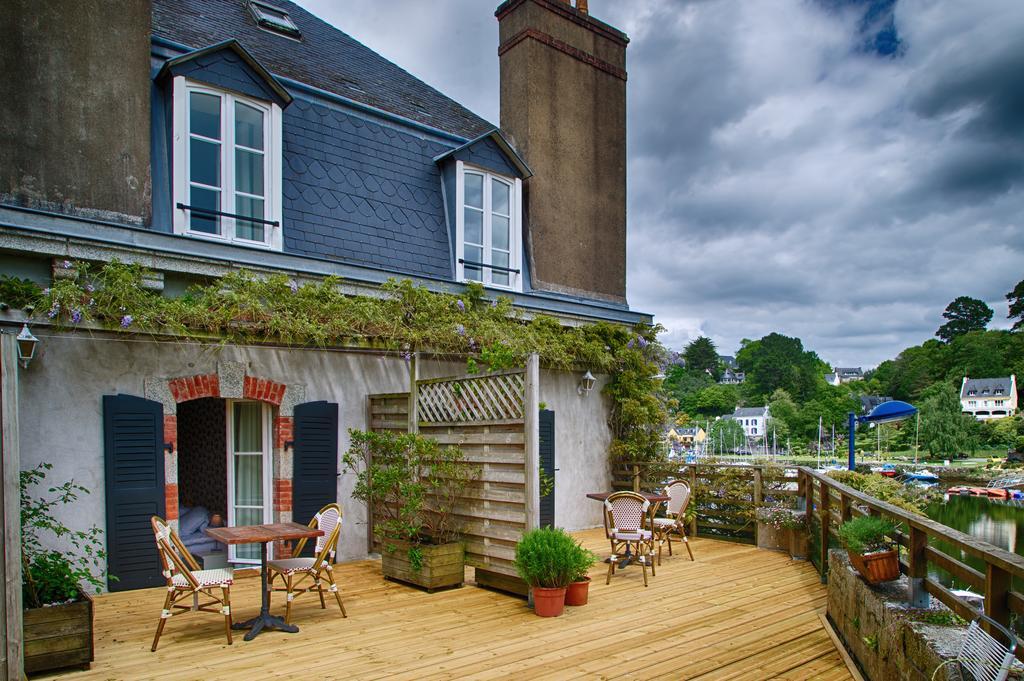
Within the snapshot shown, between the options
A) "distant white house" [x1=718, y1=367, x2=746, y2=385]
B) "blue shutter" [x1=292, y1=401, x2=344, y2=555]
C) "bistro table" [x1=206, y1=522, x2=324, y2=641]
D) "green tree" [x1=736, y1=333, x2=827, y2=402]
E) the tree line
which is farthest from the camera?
"distant white house" [x1=718, y1=367, x2=746, y2=385]

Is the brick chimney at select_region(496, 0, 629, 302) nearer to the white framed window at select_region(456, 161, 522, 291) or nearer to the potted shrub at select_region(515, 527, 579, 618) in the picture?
the white framed window at select_region(456, 161, 522, 291)

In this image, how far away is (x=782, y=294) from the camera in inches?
2343

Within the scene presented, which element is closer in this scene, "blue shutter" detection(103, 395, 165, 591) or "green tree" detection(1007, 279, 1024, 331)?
"blue shutter" detection(103, 395, 165, 591)

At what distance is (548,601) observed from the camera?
224 inches

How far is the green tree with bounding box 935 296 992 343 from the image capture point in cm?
7775

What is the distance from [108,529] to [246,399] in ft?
5.96

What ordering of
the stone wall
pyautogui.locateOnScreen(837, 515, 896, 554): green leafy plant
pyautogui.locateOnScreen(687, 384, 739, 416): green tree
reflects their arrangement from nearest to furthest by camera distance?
the stone wall < pyautogui.locateOnScreen(837, 515, 896, 554): green leafy plant < pyautogui.locateOnScreen(687, 384, 739, 416): green tree

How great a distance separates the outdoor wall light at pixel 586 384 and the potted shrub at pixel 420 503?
3.75 m

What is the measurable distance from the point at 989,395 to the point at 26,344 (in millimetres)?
87412

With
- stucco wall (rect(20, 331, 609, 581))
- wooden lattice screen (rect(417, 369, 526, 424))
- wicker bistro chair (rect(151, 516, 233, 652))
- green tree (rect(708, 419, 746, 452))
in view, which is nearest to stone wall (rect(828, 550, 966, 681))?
wooden lattice screen (rect(417, 369, 526, 424))

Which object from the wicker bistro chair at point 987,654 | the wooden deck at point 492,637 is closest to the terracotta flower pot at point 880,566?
the wooden deck at point 492,637

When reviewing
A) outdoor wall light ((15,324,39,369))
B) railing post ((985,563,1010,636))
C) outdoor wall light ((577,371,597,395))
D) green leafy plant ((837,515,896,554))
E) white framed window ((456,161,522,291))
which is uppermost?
white framed window ((456,161,522,291))

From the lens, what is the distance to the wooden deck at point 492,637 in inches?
174

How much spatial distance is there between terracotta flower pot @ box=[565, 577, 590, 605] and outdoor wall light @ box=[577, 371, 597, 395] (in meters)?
4.43
